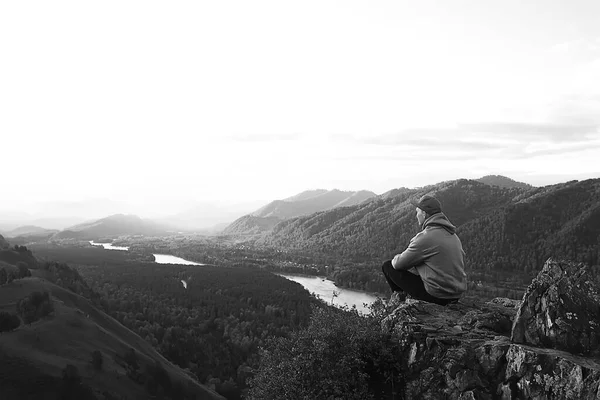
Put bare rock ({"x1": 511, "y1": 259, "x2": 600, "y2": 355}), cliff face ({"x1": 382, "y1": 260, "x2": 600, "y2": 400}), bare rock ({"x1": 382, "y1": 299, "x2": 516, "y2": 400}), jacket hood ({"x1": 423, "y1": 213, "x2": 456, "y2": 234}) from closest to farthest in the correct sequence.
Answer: cliff face ({"x1": 382, "y1": 260, "x2": 600, "y2": 400})
bare rock ({"x1": 511, "y1": 259, "x2": 600, "y2": 355})
bare rock ({"x1": 382, "y1": 299, "x2": 516, "y2": 400})
jacket hood ({"x1": 423, "y1": 213, "x2": 456, "y2": 234})

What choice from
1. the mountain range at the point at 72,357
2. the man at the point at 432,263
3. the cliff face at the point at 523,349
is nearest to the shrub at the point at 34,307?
the mountain range at the point at 72,357

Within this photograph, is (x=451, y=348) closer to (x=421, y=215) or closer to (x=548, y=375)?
(x=548, y=375)

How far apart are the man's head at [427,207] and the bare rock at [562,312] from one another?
4.27 meters

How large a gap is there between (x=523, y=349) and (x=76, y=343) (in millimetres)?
92476

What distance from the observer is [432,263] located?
1509cm

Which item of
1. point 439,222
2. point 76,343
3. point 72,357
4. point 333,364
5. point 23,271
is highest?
point 439,222

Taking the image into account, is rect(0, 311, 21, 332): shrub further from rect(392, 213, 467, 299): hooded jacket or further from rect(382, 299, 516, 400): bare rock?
rect(392, 213, 467, 299): hooded jacket

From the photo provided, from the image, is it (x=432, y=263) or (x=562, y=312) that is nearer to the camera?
(x=562, y=312)

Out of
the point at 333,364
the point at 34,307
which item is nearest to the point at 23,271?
the point at 34,307

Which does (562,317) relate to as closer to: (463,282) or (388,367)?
(463,282)

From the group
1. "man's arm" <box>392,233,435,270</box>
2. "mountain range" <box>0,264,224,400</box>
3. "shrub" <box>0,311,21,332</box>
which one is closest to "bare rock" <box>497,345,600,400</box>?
"man's arm" <box>392,233,435,270</box>

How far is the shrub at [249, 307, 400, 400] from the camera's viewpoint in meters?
13.2

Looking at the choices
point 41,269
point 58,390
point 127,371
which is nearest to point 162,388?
point 127,371

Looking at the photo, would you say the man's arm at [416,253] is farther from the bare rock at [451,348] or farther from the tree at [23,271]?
the tree at [23,271]
